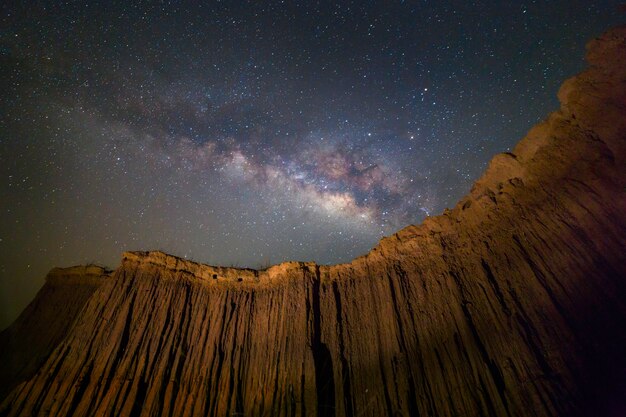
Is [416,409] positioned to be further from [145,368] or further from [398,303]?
[145,368]

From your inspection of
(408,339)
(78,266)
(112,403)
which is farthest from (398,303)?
(78,266)

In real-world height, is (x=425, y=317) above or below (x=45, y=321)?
below

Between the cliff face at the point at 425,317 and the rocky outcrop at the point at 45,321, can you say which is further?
the rocky outcrop at the point at 45,321

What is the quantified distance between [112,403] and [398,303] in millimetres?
15250

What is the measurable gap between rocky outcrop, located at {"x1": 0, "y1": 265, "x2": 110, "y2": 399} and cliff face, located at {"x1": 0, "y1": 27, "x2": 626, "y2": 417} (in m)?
7.91

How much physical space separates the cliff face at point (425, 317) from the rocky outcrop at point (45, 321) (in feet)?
25.9

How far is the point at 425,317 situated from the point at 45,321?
28.8m

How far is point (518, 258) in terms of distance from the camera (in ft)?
43.7

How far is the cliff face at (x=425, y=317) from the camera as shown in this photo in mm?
11094

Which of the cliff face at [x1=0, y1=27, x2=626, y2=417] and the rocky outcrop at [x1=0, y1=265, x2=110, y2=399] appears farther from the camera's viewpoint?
the rocky outcrop at [x1=0, y1=265, x2=110, y2=399]

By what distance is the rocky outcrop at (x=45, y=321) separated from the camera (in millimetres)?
23312

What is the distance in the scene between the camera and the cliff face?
11094mm

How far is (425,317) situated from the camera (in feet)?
48.9

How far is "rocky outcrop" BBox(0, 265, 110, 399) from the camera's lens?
76.5 ft
